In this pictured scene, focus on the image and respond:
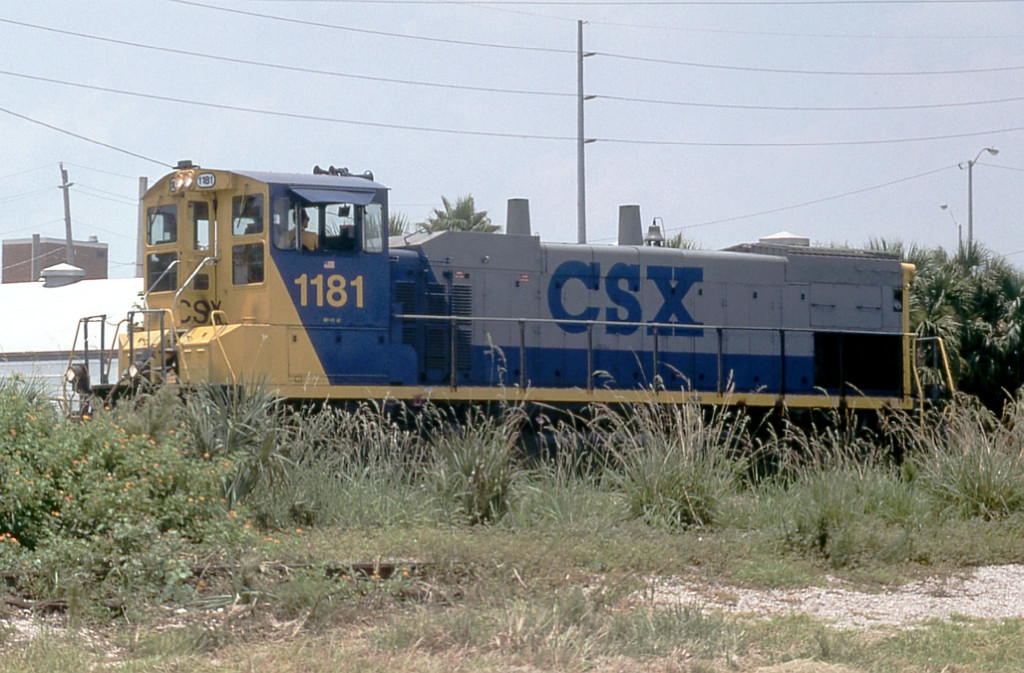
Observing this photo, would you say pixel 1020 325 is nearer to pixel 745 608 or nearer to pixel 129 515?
pixel 745 608

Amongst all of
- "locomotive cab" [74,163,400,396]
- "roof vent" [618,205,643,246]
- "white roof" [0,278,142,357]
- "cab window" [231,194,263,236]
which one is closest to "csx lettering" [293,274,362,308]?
"locomotive cab" [74,163,400,396]

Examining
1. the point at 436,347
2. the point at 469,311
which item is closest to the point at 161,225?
the point at 436,347

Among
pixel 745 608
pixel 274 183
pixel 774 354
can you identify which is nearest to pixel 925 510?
pixel 745 608

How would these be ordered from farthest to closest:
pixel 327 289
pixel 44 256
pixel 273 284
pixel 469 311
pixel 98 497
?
pixel 44 256, pixel 469 311, pixel 327 289, pixel 273 284, pixel 98 497

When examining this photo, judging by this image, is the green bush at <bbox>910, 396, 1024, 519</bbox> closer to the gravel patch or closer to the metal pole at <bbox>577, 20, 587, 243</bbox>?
the gravel patch

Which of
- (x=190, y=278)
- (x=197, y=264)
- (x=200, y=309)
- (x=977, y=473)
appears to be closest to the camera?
(x=977, y=473)

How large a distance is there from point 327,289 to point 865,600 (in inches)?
284

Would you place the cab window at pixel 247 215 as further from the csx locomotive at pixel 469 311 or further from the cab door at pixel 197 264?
the cab door at pixel 197 264

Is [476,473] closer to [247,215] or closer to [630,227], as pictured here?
[247,215]

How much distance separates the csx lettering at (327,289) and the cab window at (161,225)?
6.86 feet

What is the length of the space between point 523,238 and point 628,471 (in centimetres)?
538

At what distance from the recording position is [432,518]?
965 cm

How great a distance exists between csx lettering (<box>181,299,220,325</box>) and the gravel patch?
7368mm

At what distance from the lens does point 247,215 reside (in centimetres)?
1316
